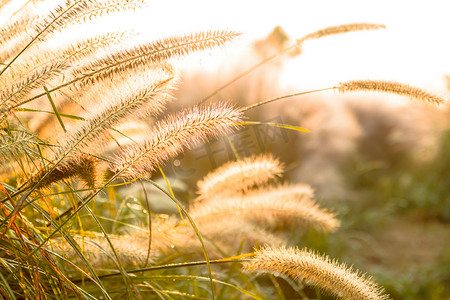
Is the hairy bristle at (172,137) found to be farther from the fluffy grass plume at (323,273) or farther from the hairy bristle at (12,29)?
the hairy bristle at (12,29)

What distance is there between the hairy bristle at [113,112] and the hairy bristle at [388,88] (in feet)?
1.83

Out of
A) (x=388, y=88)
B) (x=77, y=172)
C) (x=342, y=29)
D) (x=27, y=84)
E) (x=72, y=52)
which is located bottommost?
(x=77, y=172)

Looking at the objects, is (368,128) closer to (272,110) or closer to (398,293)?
(272,110)

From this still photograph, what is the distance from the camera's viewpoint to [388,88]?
1.29 metres

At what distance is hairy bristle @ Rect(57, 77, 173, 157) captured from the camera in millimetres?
1014

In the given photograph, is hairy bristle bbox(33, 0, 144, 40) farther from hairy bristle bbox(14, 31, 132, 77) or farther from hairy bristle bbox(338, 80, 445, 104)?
hairy bristle bbox(338, 80, 445, 104)

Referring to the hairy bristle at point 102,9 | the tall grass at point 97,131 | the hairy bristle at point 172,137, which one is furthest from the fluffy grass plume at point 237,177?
the hairy bristle at point 102,9

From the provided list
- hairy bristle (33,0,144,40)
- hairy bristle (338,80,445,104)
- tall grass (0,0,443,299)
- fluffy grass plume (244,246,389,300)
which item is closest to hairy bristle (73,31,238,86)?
tall grass (0,0,443,299)

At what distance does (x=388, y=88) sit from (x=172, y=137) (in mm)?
675

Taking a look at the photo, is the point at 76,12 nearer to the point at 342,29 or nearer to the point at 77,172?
the point at 77,172

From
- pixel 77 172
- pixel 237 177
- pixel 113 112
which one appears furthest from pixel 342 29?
pixel 77 172

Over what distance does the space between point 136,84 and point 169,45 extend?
0.43ft

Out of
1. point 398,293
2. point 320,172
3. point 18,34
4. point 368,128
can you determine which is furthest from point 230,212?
point 368,128

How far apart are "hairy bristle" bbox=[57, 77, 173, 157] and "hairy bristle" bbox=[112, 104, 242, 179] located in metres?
0.07
